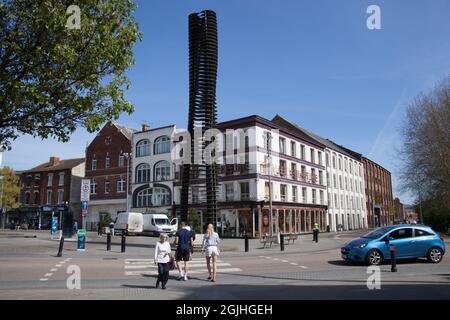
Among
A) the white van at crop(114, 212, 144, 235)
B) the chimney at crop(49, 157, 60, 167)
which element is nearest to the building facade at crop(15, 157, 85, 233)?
the chimney at crop(49, 157, 60, 167)

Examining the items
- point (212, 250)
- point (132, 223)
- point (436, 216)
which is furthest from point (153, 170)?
point (212, 250)

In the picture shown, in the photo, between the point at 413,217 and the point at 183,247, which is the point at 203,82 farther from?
the point at 413,217

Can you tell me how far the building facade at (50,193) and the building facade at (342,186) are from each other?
100ft

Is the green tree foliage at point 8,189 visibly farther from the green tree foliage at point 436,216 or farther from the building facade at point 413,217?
the green tree foliage at point 436,216

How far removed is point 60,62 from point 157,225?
31946 mm

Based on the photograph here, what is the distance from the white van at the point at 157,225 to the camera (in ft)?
137

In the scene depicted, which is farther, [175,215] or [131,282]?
[175,215]

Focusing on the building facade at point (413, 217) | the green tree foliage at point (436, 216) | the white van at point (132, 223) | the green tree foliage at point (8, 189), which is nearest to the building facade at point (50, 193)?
the green tree foliage at point (8, 189)

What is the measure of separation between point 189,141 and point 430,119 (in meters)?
20.0

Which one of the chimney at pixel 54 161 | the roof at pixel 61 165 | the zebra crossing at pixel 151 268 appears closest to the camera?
the zebra crossing at pixel 151 268

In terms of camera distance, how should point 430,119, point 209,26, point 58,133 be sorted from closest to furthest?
1. point 58,133
2. point 209,26
3. point 430,119
